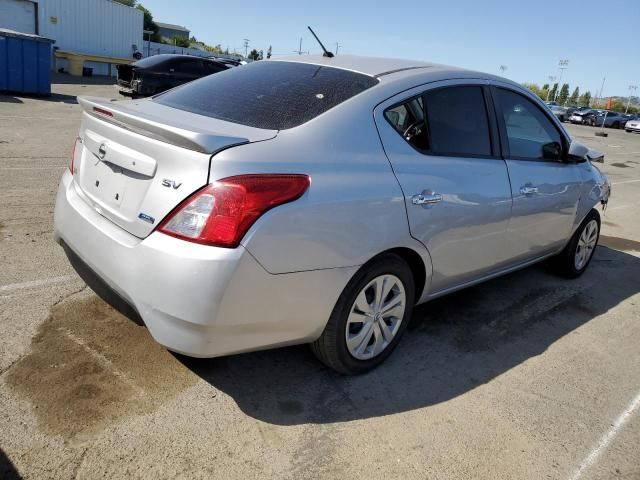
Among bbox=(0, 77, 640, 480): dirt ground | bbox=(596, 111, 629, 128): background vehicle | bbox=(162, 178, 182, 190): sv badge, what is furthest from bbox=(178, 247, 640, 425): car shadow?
bbox=(596, 111, 629, 128): background vehicle

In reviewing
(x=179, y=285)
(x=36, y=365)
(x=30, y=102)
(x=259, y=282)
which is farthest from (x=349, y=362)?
(x=30, y=102)

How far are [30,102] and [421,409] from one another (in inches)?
562

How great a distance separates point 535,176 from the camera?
3863 millimetres

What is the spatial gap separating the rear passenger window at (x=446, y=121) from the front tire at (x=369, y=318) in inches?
28.5

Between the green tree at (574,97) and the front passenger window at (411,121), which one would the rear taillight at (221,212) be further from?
the green tree at (574,97)

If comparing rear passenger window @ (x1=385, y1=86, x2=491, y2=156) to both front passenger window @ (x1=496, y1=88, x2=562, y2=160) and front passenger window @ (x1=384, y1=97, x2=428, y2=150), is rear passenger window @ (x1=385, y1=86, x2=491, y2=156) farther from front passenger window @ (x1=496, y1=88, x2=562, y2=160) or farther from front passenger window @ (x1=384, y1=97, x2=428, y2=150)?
front passenger window @ (x1=496, y1=88, x2=562, y2=160)

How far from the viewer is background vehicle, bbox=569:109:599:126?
136ft

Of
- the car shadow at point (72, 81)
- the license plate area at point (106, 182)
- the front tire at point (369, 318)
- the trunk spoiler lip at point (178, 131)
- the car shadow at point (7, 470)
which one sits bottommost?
the car shadow at point (72, 81)

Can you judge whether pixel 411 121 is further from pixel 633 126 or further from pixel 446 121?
pixel 633 126

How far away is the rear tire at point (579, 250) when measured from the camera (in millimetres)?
4762

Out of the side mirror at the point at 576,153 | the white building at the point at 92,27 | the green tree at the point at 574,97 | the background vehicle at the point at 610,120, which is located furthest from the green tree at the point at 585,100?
the side mirror at the point at 576,153

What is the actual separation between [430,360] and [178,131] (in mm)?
2001

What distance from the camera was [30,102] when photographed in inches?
541

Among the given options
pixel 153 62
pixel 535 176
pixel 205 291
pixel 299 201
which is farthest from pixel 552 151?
pixel 153 62
